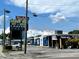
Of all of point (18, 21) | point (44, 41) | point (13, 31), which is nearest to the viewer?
point (18, 21)

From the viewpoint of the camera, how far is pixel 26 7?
1832 inches

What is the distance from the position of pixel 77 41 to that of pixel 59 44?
16.4 feet

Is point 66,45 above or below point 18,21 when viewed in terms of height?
below

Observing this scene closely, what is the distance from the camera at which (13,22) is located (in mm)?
65375

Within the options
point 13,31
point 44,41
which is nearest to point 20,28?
point 13,31

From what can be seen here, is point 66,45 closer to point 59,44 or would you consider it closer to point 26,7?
point 59,44

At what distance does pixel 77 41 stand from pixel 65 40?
319cm

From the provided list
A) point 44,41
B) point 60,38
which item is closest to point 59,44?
point 60,38

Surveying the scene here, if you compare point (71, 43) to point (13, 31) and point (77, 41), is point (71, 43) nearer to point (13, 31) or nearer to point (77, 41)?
point (77, 41)

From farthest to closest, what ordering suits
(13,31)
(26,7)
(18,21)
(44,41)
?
(44,41) < (13,31) < (18,21) < (26,7)

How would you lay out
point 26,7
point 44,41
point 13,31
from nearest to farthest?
point 26,7 → point 13,31 → point 44,41

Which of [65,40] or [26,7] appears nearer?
[26,7]

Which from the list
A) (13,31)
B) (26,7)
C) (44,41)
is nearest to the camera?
(26,7)

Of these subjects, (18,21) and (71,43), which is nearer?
(18,21)
